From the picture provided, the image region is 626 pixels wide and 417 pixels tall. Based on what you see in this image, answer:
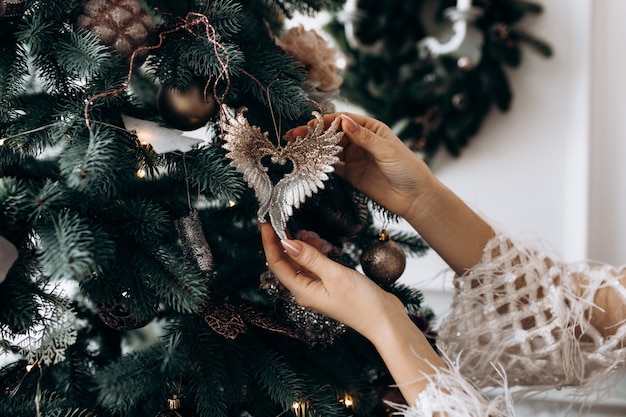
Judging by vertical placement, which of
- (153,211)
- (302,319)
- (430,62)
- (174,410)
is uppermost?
(430,62)

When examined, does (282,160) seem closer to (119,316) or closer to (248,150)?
(248,150)

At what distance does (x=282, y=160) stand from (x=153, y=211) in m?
0.17

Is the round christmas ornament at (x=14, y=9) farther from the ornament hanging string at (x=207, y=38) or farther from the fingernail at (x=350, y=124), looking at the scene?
the fingernail at (x=350, y=124)

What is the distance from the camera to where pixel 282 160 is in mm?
667

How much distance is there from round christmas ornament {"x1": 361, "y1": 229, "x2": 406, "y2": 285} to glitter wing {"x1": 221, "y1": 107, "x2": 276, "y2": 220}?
21 centimetres

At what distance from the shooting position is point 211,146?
27.0 inches

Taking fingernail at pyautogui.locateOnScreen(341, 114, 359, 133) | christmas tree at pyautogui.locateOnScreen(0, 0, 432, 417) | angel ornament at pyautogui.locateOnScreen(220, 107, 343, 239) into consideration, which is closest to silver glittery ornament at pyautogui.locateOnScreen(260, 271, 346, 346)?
christmas tree at pyautogui.locateOnScreen(0, 0, 432, 417)

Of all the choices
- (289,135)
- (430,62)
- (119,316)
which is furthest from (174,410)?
(430,62)

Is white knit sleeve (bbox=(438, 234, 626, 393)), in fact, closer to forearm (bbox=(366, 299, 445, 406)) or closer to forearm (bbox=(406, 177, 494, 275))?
forearm (bbox=(406, 177, 494, 275))

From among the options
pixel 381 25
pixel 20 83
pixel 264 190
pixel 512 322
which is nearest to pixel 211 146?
pixel 264 190

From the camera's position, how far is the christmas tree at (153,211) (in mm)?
553

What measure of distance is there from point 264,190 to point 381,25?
104cm

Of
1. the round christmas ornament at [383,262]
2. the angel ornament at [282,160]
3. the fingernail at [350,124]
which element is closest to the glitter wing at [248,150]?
the angel ornament at [282,160]

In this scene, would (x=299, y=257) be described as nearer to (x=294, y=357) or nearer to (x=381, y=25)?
(x=294, y=357)
